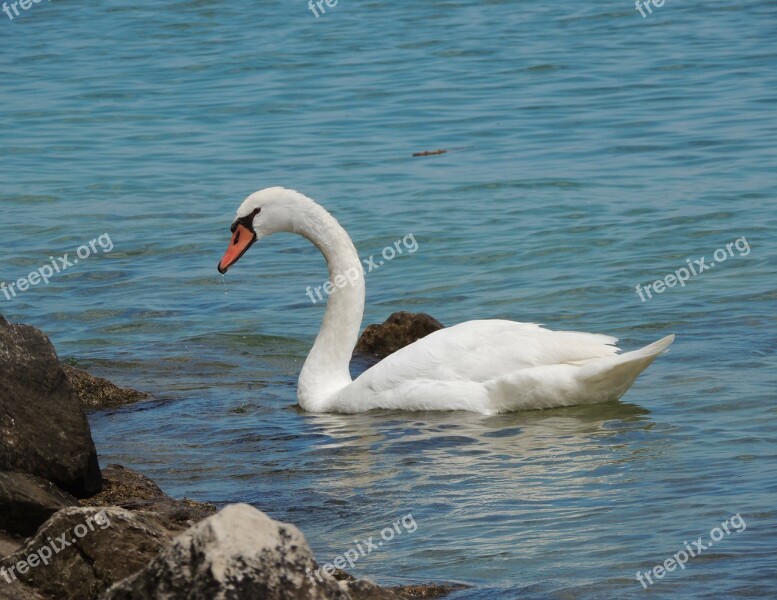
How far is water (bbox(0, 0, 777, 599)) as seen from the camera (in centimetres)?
650

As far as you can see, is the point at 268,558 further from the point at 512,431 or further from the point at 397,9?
the point at 397,9

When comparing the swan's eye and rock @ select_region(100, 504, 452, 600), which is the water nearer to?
the swan's eye

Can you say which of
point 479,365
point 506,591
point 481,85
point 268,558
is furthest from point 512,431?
point 481,85

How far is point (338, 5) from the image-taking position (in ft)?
100

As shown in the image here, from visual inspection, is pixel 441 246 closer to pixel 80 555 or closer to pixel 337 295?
pixel 337 295

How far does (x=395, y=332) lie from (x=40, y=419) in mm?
4273

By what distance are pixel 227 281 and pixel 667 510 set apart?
7004 millimetres

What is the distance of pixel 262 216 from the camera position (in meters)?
9.43

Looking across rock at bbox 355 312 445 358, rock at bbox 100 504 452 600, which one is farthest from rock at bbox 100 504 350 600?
rock at bbox 355 312 445 358

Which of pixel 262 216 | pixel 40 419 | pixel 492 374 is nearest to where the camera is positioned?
pixel 40 419

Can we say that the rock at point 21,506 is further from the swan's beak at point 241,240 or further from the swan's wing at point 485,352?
the swan's beak at point 241,240

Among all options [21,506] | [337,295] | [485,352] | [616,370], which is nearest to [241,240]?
[337,295]

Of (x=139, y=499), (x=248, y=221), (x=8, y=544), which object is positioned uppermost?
(x=248, y=221)

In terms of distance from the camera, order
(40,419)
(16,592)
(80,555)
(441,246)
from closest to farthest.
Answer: (16,592), (80,555), (40,419), (441,246)
